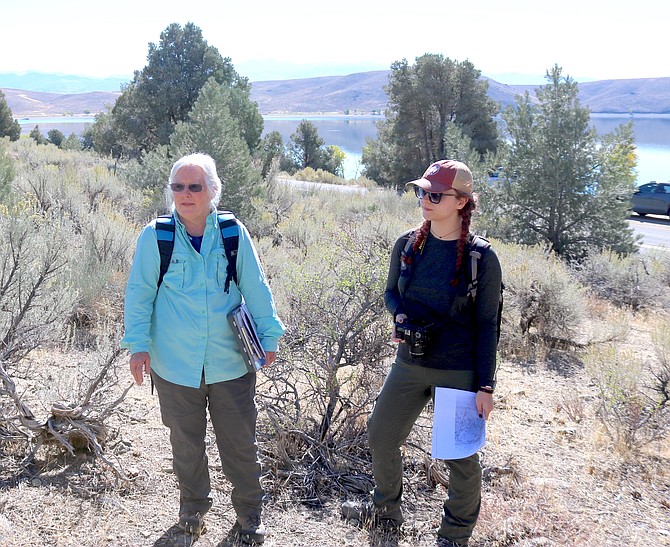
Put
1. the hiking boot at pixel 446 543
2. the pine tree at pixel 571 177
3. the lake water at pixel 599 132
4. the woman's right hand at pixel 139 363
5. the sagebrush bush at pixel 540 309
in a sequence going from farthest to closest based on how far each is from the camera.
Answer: the lake water at pixel 599 132, the pine tree at pixel 571 177, the sagebrush bush at pixel 540 309, the hiking boot at pixel 446 543, the woman's right hand at pixel 139 363

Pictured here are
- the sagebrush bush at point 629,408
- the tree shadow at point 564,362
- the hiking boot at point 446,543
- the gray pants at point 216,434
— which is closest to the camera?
the gray pants at point 216,434

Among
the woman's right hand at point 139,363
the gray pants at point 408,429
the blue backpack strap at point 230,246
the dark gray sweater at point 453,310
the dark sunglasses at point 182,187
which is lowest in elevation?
the gray pants at point 408,429

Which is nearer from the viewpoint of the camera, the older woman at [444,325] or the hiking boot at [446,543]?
the older woman at [444,325]

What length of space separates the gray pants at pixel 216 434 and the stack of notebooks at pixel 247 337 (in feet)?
0.50

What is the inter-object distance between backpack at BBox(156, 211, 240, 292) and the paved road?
14.3 metres

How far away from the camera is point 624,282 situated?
28.2ft

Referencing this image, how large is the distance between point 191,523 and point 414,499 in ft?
3.96

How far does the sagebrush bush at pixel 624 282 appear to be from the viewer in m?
8.40

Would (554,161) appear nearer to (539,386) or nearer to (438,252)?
(539,386)

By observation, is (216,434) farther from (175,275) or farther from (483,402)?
(483,402)

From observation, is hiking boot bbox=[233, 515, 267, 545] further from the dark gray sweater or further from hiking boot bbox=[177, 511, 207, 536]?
the dark gray sweater

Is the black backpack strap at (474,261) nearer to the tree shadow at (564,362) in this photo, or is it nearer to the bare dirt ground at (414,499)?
the bare dirt ground at (414,499)

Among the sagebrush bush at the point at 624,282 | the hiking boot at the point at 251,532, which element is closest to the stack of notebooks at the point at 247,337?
the hiking boot at the point at 251,532

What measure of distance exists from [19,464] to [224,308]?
1593mm
